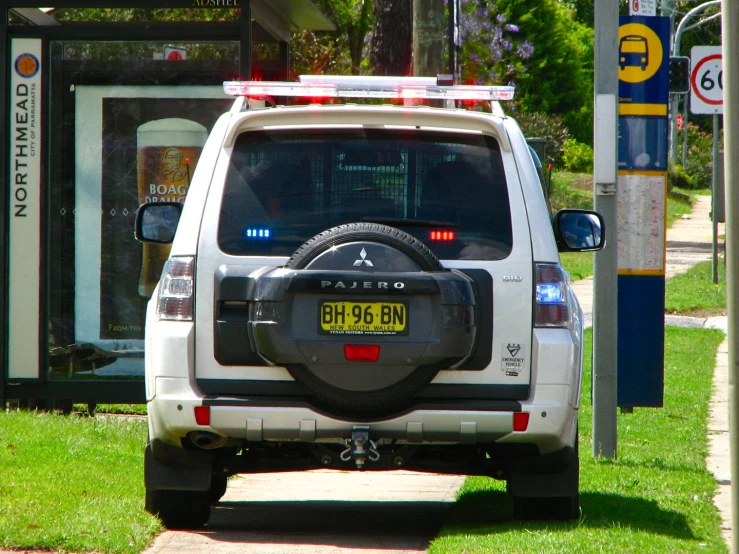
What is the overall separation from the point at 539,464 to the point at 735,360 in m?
1.75

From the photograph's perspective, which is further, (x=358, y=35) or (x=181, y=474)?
(x=358, y=35)

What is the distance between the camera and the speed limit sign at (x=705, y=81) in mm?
16109

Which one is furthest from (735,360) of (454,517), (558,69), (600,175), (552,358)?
(558,69)

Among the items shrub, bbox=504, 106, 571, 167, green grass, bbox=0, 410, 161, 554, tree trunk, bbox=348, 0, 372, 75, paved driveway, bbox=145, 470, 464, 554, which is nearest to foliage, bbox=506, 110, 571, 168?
shrub, bbox=504, 106, 571, 167

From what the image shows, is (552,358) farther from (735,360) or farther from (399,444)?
(735,360)

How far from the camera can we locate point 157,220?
655 centimetres

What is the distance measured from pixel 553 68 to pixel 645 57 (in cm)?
5323

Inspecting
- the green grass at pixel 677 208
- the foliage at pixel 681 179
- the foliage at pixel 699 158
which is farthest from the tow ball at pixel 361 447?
the foliage at pixel 681 179

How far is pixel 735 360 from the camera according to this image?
4.25 m

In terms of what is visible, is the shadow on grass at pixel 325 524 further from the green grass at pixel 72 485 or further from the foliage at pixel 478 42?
the foliage at pixel 478 42

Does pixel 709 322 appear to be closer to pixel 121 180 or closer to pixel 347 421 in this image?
pixel 121 180

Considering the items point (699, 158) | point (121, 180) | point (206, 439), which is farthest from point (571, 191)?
point (206, 439)

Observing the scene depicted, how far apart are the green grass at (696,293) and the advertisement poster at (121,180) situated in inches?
400

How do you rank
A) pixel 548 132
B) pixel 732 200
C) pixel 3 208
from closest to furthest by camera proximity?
pixel 732 200 → pixel 3 208 → pixel 548 132
